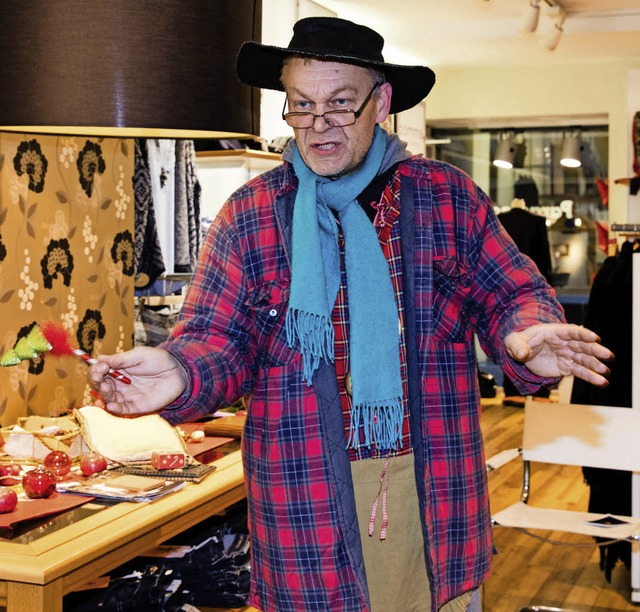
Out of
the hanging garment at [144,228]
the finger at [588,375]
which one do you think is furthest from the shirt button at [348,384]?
the hanging garment at [144,228]

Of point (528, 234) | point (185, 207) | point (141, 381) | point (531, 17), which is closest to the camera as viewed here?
point (141, 381)

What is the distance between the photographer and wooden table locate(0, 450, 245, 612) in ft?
6.47

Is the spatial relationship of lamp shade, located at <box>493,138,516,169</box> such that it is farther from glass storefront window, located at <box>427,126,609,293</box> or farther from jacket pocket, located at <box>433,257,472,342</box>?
jacket pocket, located at <box>433,257,472,342</box>

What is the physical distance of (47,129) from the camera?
2.10m

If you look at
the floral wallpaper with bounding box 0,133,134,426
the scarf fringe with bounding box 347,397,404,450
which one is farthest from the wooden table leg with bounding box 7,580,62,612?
the floral wallpaper with bounding box 0,133,134,426

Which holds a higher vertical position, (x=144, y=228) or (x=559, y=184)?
(x=559, y=184)

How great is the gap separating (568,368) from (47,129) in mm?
Result: 1163

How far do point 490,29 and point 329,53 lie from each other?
6.77 m

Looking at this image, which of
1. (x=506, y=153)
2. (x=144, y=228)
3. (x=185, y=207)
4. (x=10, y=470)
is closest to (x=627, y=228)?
(x=185, y=207)

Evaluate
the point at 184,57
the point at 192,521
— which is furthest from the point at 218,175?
the point at 184,57

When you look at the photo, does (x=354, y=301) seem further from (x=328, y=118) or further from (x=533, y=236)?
(x=533, y=236)

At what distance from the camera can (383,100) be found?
Answer: 6.61 ft

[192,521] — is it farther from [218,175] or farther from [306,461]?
[218,175]

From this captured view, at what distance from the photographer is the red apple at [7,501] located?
7.36ft
